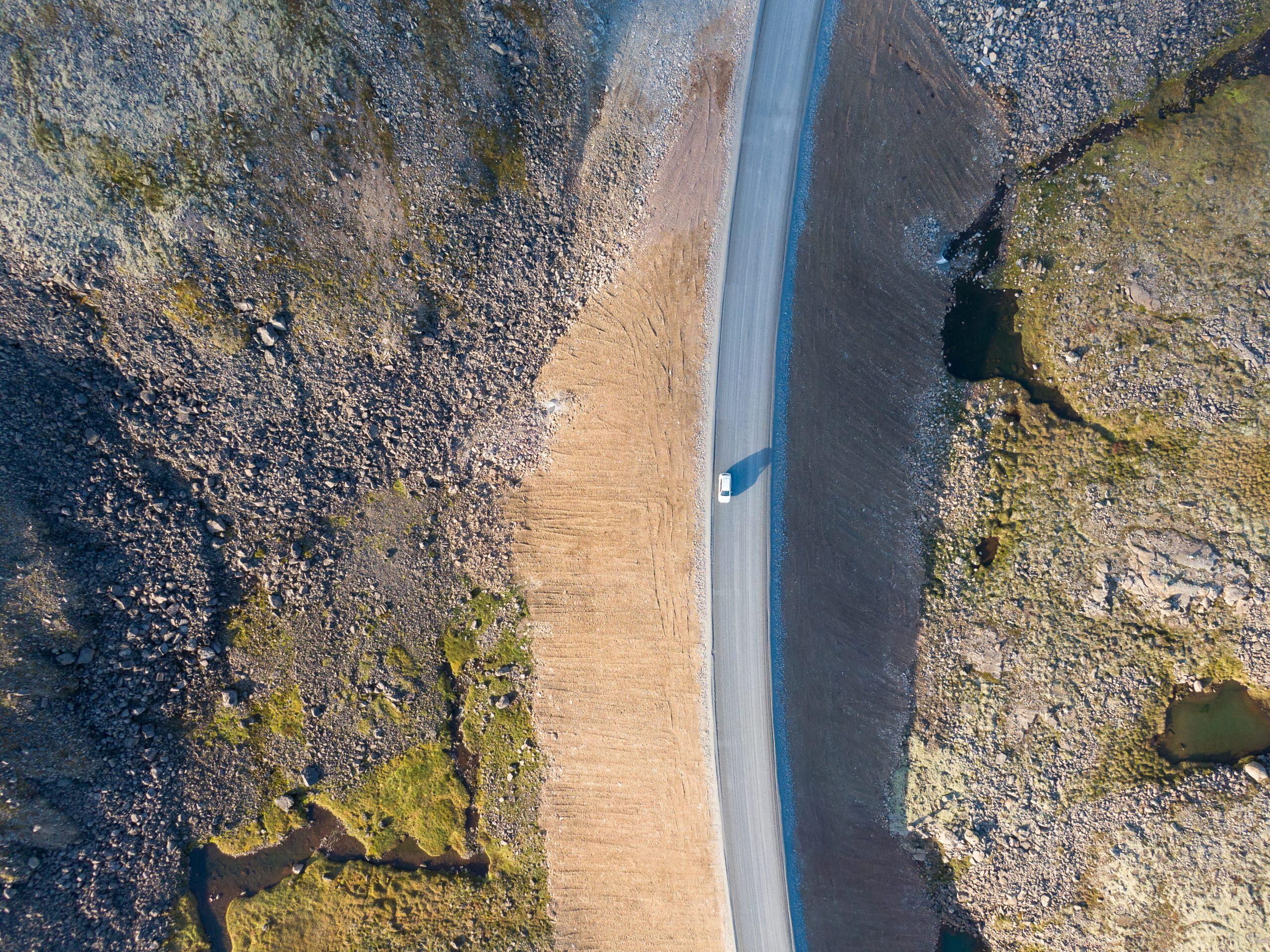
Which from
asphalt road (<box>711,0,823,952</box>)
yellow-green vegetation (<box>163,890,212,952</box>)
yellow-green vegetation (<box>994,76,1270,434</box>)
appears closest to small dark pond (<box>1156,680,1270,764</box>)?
yellow-green vegetation (<box>994,76,1270,434</box>)

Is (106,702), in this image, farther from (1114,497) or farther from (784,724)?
(1114,497)

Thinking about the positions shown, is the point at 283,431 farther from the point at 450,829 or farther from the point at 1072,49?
the point at 1072,49

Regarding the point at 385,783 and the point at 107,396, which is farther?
the point at 385,783

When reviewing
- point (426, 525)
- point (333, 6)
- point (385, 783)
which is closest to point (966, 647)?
point (426, 525)

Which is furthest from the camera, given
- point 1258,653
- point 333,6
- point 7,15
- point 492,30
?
point 1258,653

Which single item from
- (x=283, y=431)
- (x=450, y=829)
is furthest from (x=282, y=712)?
(x=283, y=431)

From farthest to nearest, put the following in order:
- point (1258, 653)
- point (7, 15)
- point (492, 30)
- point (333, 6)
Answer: point (1258, 653) < point (492, 30) < point (333, 6) < point (7, 15)
